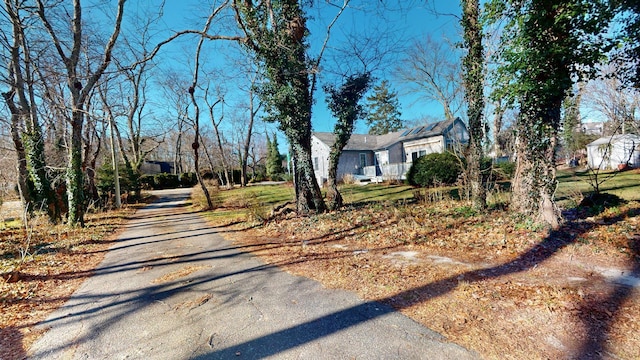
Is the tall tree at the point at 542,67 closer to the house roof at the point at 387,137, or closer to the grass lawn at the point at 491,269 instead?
the grass lawn at the point at 491,269

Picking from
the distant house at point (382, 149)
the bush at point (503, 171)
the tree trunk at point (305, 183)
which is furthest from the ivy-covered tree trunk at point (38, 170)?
the distant house at point (382, 149)

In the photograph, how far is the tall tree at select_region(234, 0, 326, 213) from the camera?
26.2 ft

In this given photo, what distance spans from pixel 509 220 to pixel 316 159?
20.6m

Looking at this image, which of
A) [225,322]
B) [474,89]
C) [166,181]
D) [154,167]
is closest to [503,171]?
[474,89]

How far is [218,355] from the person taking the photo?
249 centimetres

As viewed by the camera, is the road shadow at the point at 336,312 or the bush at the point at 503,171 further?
the bush at the point at 503,171

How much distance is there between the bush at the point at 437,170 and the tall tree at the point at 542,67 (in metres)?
8.00

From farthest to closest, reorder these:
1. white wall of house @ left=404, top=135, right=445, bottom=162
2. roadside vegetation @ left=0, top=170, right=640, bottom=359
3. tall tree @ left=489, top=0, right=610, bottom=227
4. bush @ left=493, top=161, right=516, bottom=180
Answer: white wall of house @ left=404, top=135, right=445, bottom=162, bush @ left=493, top=161, right=516, bottom=180, tall tree @ left=489, top=0, right=610, bottom=227, roadside vegetation @ left=0, top=170, right=640, bottom=359

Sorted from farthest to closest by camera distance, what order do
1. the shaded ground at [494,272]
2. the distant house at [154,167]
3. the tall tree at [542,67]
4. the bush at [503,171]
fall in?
the distant house at [154,167] → the bush at [503,171] → the tall tree at [542,67] → the shaded ground at [494,272]

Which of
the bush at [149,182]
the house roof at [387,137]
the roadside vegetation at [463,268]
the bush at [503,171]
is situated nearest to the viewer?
the roadside vegetation at [463,268]

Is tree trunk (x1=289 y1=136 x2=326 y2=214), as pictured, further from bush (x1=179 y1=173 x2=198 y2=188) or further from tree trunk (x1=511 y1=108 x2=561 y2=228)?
bush (x1=179 y1=173 x2=198 y2=188)

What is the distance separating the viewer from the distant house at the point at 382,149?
22.3m

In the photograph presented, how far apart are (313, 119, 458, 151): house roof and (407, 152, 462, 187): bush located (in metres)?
8.11

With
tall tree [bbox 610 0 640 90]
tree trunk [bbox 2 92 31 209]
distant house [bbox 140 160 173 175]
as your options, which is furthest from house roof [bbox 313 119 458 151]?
distant house [bbox 140 160 173 175]
